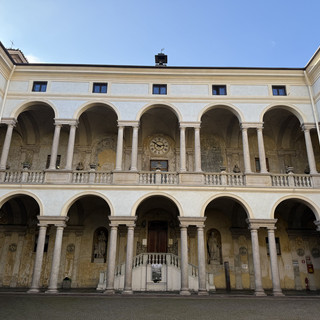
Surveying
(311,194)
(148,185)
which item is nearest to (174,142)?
(148,185)

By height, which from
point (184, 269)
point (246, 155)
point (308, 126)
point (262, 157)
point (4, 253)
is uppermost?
point (308, 126)

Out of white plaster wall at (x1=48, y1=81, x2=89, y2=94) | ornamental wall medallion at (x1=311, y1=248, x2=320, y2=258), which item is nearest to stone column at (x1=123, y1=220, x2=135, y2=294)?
white plaster wall at (x1=48, y1=81, x2=89, y2=94)

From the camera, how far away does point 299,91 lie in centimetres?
1717

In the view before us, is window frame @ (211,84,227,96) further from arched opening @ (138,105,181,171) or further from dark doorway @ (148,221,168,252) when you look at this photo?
dark doorway @ (148,221,168,252)

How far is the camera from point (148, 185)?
49.6 feet

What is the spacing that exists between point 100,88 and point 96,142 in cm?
427

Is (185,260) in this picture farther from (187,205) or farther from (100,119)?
(100,119)

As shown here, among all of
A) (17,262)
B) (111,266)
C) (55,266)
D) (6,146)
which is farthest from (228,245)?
(6,146)

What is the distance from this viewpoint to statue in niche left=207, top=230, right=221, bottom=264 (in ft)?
60.0

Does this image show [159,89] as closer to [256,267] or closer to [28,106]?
[28,106]

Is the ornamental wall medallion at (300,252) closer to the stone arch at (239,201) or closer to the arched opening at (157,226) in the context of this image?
the stone arch at (239,201)

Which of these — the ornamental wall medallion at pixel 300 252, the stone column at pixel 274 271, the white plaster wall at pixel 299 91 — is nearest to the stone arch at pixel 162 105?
the white plaster wall at pixel 299 91

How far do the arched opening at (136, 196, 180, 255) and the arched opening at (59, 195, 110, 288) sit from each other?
225cm

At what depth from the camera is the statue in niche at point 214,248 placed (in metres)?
18.3
